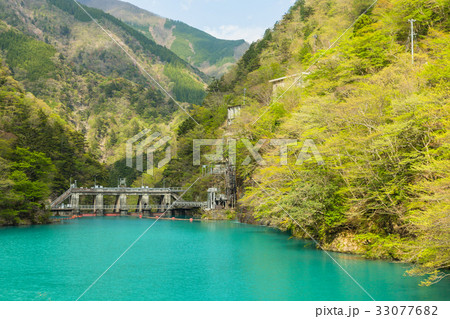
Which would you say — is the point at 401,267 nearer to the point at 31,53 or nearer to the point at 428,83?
the point at 428,83

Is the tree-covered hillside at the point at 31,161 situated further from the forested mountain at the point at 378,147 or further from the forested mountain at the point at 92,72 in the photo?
the forested mountain at the point at 92,72

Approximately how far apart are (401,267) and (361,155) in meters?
5.11

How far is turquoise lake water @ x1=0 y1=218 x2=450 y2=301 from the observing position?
14.5 meters

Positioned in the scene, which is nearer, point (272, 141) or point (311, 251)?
point (311, 251)

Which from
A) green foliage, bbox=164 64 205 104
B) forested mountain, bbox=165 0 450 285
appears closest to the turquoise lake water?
forested mountain, bbox=165 0 450 285

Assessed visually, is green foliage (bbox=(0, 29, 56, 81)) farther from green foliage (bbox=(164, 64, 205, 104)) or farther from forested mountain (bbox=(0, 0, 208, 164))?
green foliage (bbox=(164, 64, 205, 104))

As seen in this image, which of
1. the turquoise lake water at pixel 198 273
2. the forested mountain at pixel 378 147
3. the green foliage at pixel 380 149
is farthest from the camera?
the forested mountain at pixel 378 147

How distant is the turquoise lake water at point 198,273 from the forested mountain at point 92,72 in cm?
6968

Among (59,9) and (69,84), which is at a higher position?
(59,9)

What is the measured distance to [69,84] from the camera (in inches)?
5359

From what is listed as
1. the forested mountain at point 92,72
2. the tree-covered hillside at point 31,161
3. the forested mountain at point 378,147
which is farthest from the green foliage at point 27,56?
the forested mountain at point 378,147

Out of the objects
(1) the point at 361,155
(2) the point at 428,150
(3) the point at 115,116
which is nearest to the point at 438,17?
(1) the point at 361,155

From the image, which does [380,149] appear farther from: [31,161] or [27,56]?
[27,56]

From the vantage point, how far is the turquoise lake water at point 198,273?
47.7 ft
